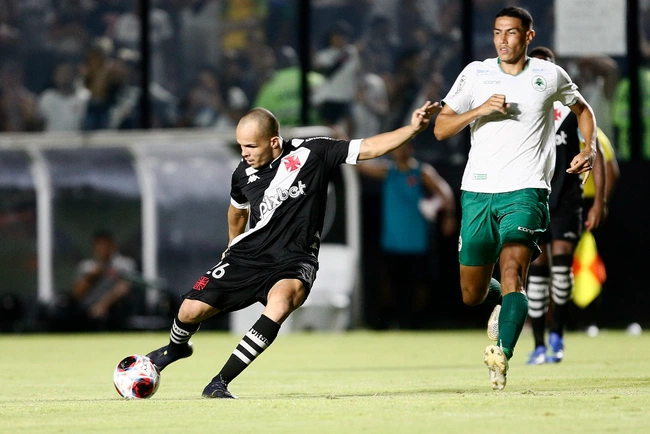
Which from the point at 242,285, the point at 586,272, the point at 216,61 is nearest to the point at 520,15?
the point at 242,285

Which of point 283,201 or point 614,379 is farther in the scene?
point 614,379

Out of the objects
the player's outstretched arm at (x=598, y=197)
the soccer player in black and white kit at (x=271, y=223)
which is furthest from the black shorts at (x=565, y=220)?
the soccer player in black and white kit at (x=271, y=223)

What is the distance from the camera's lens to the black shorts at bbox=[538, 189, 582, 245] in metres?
10.7

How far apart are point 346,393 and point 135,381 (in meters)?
1.23

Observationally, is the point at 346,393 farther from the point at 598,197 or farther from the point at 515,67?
the point at 598,197

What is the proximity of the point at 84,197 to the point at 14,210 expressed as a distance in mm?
→ 946

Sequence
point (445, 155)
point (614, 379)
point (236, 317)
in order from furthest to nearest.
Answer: point (445, 155)
point (236, 317)
point (614, 379)

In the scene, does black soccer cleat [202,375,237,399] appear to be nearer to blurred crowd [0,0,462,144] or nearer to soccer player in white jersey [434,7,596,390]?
soccer player in white jersey [434,7,596,390]

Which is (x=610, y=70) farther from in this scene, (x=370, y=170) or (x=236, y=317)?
(x=236, y=317)

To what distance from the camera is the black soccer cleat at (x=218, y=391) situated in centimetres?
751

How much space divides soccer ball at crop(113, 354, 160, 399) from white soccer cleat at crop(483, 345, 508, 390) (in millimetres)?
1905

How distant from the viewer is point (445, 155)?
18062mm

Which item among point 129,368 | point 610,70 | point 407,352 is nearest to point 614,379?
point 129,368

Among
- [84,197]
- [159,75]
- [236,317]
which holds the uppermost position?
[159,75]
